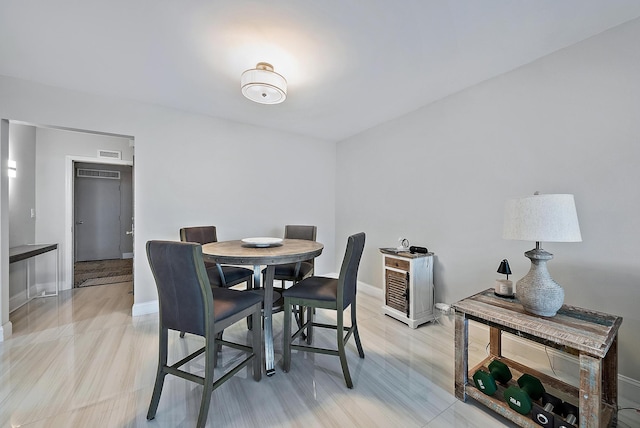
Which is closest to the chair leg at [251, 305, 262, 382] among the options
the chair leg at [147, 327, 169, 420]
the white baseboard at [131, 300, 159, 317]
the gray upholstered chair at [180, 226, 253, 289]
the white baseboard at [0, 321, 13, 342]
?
the chair leg at [147, 327, 169, 420]

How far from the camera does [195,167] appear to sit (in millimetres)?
3162

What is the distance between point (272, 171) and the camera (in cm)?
377

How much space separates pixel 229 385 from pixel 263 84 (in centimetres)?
216

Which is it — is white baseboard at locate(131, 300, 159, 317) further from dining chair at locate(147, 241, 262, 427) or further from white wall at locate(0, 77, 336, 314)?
dining chair at locate(147, 241, 262, 427)

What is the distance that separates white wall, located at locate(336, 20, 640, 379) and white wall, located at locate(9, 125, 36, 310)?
457 cm

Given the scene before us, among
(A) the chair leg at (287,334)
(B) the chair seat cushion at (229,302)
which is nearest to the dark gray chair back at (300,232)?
(A) the chair leg at (287,334)

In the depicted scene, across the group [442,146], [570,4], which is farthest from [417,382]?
[570,4]

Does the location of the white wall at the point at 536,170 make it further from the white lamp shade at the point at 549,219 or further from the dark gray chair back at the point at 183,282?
the dark gray chair back at the point at 183,282

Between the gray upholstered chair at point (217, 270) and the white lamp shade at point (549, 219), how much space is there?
2253 millimetres

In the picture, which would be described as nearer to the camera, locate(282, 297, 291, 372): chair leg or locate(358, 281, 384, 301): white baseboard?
locate(282, 297, 291, 372): chair leg

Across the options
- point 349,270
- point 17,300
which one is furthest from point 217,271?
point 17,300

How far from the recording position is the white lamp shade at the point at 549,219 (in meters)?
1.32

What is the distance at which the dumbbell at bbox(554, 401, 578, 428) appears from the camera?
1.21 metres

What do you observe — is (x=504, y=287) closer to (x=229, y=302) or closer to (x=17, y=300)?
(x=229, y=302)
